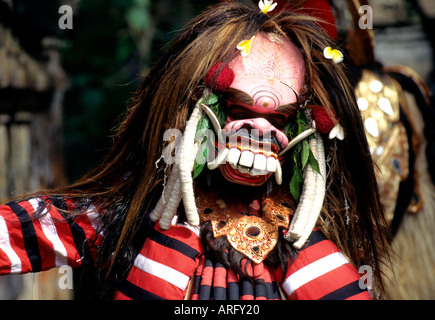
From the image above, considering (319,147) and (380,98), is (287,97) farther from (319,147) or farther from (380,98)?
(380,98)

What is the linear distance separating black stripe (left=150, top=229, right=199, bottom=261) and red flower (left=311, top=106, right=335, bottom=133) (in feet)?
1.21

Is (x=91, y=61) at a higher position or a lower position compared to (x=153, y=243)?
lower

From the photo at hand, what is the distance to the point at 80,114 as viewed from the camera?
12.1ft

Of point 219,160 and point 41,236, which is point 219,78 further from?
point 41,236

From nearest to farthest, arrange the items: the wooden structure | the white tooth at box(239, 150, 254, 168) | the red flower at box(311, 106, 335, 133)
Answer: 1. the white tooth at box(239, 150, 254, 168)
2. the red flower at box(311, 106, 335, 133)
3. the wooden structure

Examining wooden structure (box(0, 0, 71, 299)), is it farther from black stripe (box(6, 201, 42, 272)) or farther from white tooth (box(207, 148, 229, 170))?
white tooth (box(207, 148, 229, 170))

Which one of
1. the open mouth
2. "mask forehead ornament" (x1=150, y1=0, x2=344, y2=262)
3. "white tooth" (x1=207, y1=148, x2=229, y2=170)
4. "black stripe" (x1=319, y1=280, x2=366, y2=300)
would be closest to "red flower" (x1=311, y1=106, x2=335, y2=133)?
"mask forehead ornament" (x1=150, y1=0, x2=344, y2=262)

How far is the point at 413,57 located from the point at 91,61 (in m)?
2.15

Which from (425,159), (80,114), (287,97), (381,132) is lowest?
(80,114)

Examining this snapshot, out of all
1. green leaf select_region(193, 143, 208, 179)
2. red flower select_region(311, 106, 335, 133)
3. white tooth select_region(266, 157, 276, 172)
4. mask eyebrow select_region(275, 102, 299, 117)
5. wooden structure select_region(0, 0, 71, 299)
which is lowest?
wooden structure select_region(0, 0, 71, 299)

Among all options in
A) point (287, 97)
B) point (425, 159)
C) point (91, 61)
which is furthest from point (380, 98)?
point (91, 61)

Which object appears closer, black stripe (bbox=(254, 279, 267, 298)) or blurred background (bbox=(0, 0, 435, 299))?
black stripe (bbox=(254, 279, 267, 298))

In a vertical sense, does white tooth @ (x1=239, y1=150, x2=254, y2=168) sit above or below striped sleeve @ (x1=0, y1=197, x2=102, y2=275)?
above

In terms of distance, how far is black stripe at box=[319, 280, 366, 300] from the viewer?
1.05m
